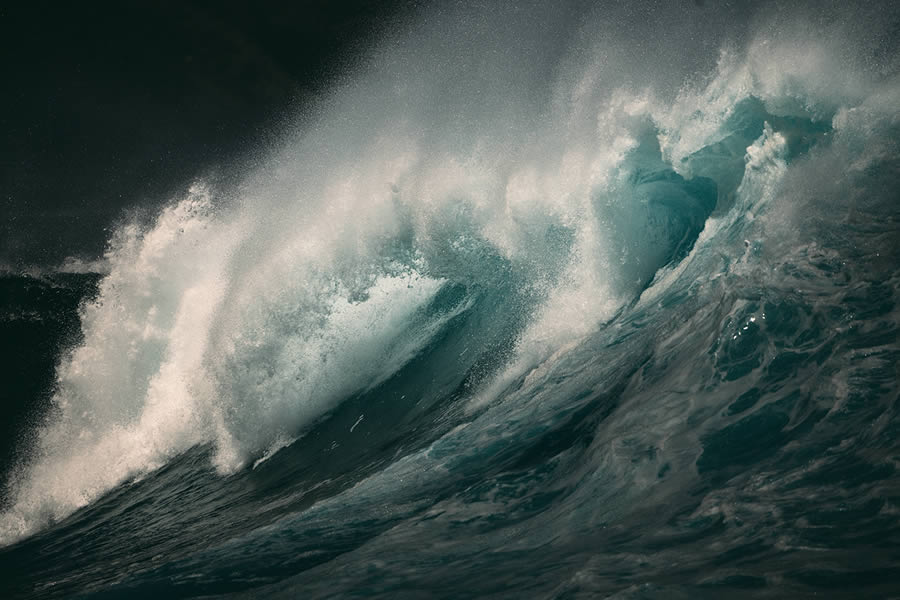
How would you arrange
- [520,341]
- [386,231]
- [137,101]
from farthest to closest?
[137,101]
[386,231]
[520,341]

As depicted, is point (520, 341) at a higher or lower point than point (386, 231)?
lower

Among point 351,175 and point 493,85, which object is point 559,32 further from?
point 351,175

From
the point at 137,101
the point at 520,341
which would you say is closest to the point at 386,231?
the point at 520,341

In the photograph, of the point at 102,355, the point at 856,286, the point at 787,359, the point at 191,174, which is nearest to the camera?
the point at 787,359

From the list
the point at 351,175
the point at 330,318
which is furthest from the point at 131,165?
the point at 330,318

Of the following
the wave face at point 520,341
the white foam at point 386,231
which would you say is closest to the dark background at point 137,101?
the wave face at point 520,341

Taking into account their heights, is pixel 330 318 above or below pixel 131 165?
below

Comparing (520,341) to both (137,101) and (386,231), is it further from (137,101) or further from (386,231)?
(137,101)
